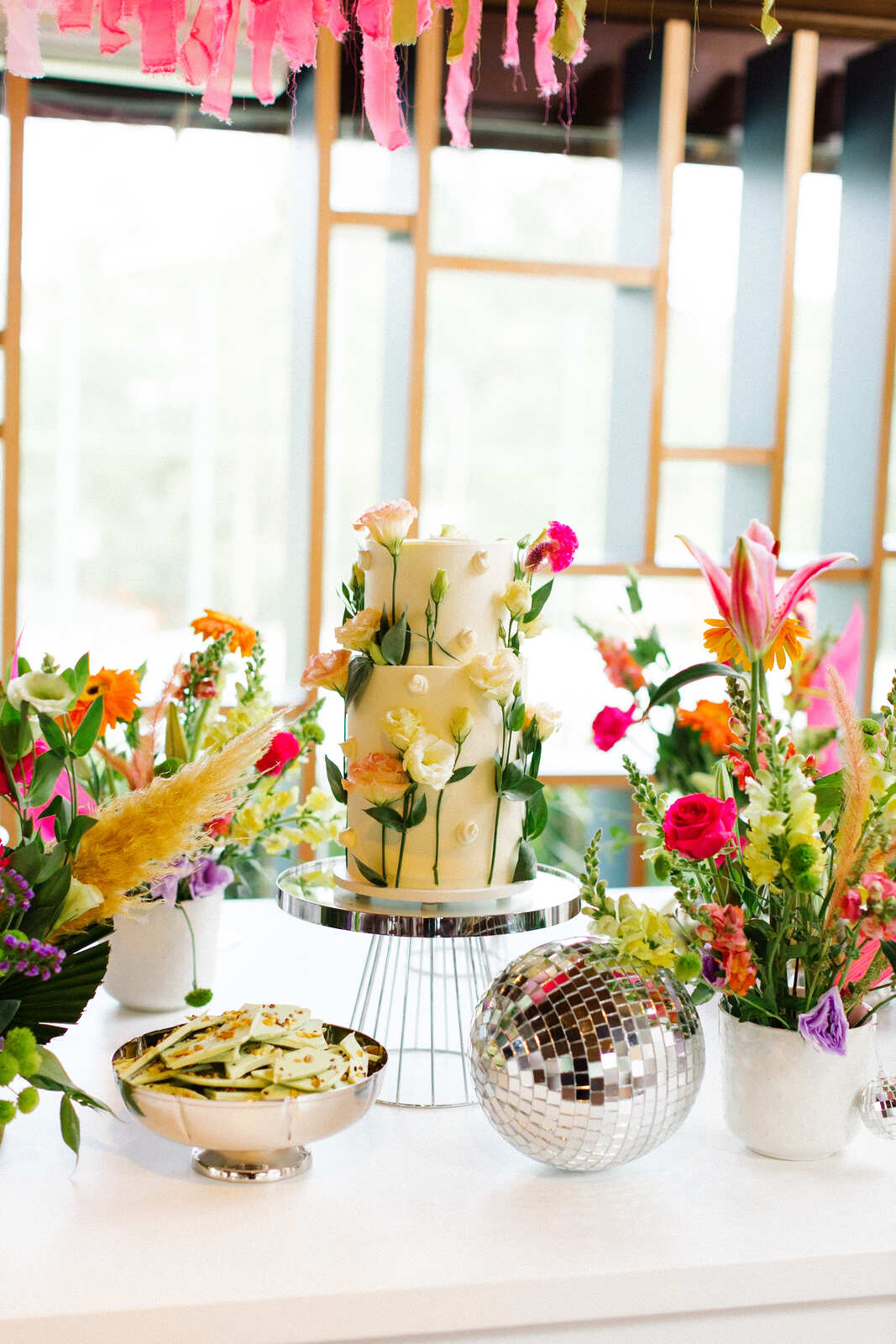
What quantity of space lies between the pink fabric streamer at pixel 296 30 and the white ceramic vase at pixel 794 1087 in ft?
2.80

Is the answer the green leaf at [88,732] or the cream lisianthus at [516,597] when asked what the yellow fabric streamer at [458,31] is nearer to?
the cream lisianthus at [516,597]

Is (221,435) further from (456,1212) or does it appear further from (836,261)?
(456,1212)

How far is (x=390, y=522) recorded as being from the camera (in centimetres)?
105

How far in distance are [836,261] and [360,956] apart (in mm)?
2126

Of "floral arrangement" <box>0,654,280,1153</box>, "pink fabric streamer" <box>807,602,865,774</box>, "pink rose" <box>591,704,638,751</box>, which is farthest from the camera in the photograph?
"pink fabric streamer" <box>807,602,865,774</box>

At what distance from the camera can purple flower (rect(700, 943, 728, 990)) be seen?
3.03ft

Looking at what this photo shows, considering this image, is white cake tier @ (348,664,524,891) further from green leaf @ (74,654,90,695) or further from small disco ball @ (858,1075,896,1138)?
small disco ball @ (858,1075,896,1138)

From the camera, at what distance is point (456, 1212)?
86 centimetres

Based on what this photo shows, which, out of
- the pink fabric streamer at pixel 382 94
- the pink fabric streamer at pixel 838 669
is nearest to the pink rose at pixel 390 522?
the pink fabric streamer at pixel 382 94

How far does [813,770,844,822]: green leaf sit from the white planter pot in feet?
1.73

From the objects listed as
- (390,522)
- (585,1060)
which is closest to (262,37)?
(390,522)

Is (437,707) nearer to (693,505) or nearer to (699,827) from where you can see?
(699,827)

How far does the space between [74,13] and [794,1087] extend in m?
1.01

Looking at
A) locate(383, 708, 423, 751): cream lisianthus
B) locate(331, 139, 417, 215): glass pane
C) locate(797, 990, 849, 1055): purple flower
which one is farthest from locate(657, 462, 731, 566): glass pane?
locate(797, 990, 849, 1055): purple flower
